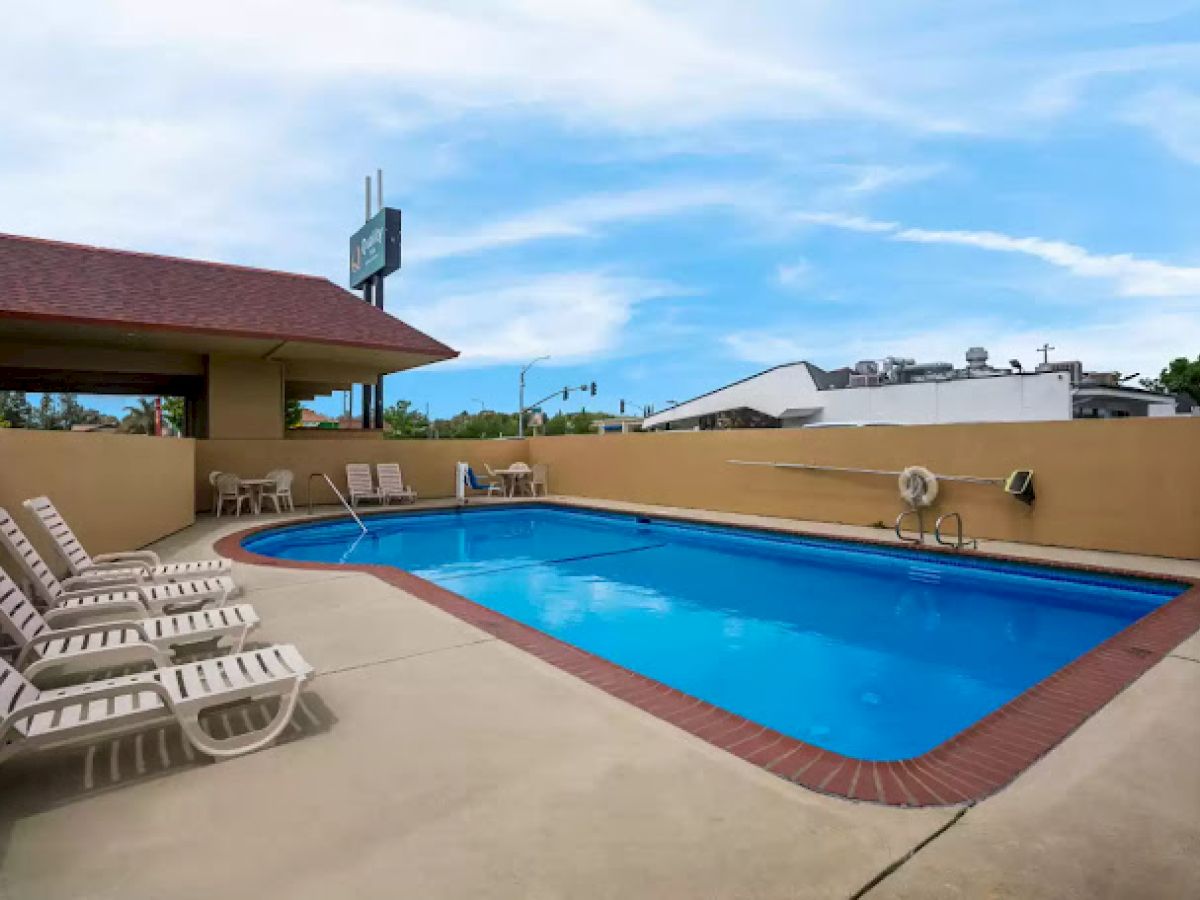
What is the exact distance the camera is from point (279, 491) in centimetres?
1251

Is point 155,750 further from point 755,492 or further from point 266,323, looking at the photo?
point 266,323

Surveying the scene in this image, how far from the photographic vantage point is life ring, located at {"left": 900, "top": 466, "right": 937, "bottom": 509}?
9016 mm

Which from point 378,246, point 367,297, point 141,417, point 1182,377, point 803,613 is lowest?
point 803,613

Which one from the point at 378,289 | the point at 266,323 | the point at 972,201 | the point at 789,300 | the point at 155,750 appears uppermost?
the point at 789,300

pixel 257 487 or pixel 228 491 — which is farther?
pixel 257 487

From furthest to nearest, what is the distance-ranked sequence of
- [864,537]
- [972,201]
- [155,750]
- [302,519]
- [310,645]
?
[972,201] < [302,519] < [864,537] < [310,645] < [155,750]

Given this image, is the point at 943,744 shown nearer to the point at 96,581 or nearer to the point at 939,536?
the point at 96,581

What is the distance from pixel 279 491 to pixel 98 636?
9189mm

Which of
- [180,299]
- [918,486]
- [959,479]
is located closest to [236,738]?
[918,486]

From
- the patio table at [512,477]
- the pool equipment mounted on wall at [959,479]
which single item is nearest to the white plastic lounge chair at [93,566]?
the pool equipment mounted on wall at [959,479]

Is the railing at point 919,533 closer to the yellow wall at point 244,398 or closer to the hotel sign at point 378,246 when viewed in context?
the yellow wall at point 244,398

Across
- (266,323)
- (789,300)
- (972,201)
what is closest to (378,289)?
(266,323)

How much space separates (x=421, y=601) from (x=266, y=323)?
34.0 ft

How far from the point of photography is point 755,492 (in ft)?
39.2
